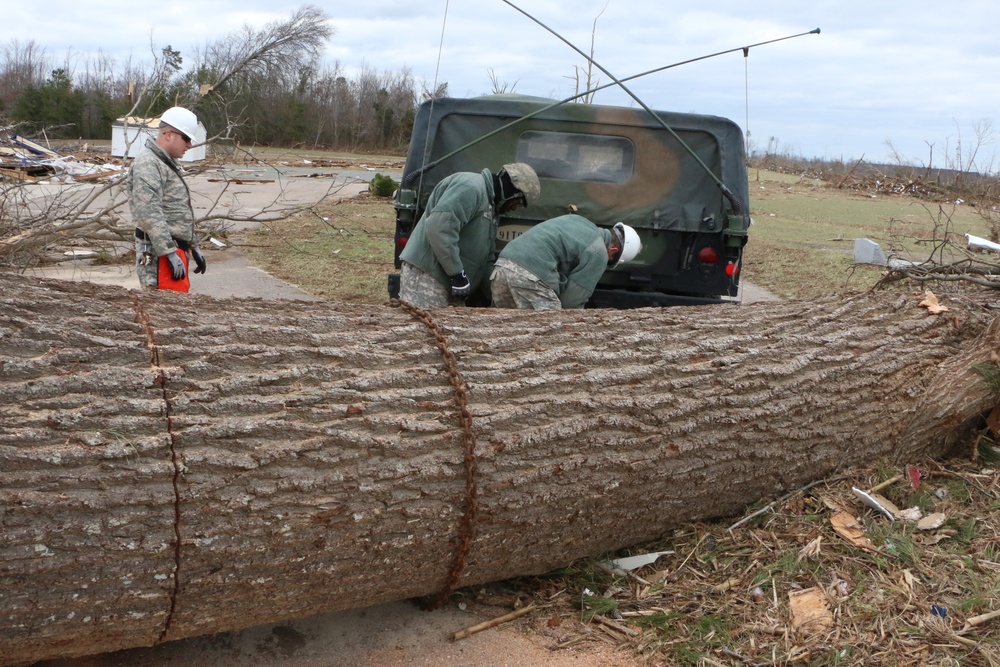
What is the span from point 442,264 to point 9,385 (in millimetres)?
2946

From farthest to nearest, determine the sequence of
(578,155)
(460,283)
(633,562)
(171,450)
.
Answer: (578,155) → (460,283) → (633,562) → (171,450)

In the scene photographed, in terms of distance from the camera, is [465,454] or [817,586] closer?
[465,454]

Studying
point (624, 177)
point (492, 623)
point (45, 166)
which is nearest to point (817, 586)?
point (492, 623)

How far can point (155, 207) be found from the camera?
5137 mm

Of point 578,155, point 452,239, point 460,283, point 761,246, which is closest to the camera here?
point 452,239

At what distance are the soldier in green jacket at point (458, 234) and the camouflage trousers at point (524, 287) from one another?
348mm

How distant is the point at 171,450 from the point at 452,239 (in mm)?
2736

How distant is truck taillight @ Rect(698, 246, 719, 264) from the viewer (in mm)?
5867

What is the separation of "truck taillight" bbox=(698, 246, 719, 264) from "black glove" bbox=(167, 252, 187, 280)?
129 inches

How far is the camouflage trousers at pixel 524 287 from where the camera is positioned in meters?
4.83

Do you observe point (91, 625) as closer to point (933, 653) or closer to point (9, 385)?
point (9, 385)

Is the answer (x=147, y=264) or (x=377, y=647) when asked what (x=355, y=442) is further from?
(x=147, y=264)

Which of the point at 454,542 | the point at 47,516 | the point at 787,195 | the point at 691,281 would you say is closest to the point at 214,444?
the point at 47,516

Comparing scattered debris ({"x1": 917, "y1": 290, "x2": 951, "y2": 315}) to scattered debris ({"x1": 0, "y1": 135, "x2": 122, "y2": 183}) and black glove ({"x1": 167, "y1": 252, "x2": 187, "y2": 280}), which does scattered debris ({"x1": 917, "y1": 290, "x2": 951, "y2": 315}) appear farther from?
scattered debris ({"x1": 0, "y1": 135, "x2": 122, "y2": 183})
